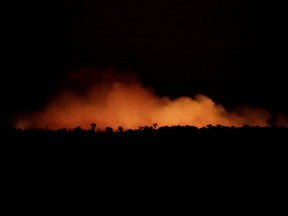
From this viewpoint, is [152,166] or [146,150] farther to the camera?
[146,150]

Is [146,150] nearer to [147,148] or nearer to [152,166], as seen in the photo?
[147,148]

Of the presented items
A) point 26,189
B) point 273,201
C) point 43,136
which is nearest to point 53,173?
point 26,189

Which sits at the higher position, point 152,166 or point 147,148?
point 147,148

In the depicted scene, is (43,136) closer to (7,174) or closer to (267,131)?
(7,174)

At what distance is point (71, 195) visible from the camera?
22.8 ft

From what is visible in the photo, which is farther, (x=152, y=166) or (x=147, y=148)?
(x=147, y=148)

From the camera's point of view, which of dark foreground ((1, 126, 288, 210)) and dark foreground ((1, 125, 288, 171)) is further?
dark foreground ((1, 125, 288, 171))

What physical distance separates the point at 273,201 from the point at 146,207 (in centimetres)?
291

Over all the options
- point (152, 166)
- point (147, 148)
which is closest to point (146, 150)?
point (147, 148)

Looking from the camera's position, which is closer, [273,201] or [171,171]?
[273,201]

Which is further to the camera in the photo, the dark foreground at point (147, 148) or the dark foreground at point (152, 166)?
the dark foreground at point (147, 148)

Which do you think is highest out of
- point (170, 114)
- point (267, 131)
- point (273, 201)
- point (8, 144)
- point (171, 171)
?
point (170, 114)

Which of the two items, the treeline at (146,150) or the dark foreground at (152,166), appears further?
the treeline at (146,150)

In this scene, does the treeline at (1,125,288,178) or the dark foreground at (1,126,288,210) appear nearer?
the dark foreground at (1,126,288,210)
